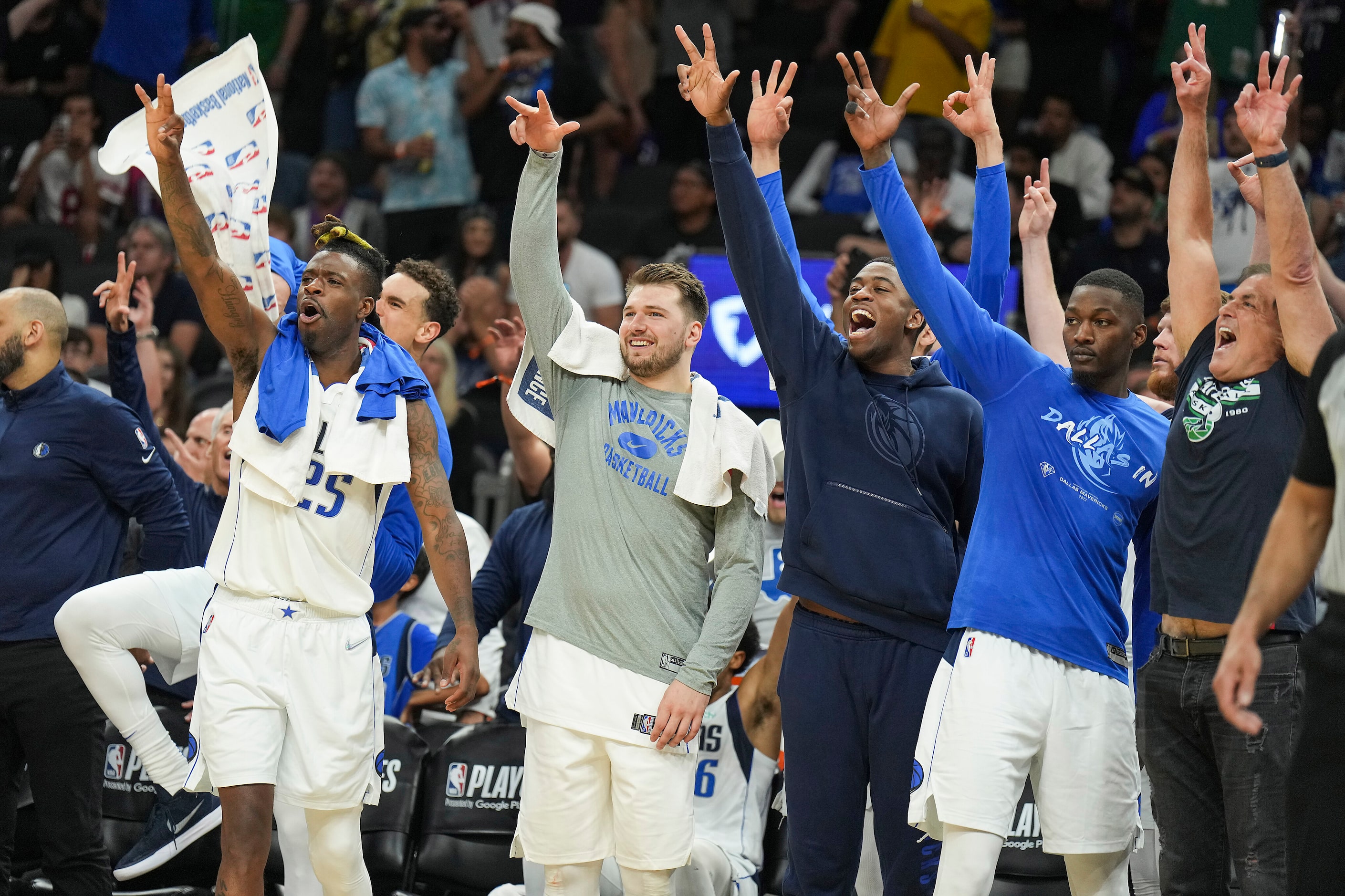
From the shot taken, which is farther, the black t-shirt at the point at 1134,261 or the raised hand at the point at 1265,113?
the black t-shirt at the point at 1134,261

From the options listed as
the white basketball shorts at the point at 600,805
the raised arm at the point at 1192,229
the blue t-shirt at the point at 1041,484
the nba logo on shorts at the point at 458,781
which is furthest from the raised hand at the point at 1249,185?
the nba logo on shorts at the point at 458,781

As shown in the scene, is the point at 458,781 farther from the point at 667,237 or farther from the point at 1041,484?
the point at 667,237

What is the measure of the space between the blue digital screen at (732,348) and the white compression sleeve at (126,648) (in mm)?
2970

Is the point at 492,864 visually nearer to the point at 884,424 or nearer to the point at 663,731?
the point at 663,731

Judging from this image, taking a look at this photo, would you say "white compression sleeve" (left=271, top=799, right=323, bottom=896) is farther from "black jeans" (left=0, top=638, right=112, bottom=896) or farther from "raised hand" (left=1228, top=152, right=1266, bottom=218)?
"raised hand" (left=1228, top=152, right=1266, bottom=218)

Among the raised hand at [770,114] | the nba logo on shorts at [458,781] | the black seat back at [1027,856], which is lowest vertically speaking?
the nba logo on shorts at [458,781]

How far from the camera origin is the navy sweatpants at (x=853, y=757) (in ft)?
13.8

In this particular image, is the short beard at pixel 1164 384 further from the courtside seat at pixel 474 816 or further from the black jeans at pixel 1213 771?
the courtside seat at pixel 474 816

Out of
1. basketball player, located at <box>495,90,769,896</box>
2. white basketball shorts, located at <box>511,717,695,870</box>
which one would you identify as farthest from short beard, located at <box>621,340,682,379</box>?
white basketball shorts, located at <box>511,717,695,870</box>

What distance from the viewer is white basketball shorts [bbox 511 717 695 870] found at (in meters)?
4.18

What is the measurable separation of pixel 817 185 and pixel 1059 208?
1.62 m

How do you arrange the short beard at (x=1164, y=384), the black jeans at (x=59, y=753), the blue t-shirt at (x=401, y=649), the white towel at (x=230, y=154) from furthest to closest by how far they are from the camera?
the blue t-shirt at (x=401, y=649) → the short beard at (x=1164, y=384) → the black jeans at (x=59, y=753) → the white towel at (x=230, y=154)

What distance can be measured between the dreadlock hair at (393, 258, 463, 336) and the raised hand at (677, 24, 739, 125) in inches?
58.2

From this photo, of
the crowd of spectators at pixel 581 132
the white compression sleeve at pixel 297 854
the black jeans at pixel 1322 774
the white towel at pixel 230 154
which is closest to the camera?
the black jeans at pixel 1322 774
